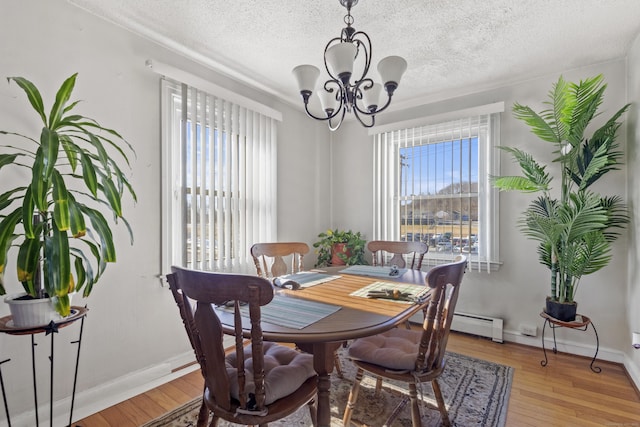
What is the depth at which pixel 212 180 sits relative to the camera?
98.0 inches

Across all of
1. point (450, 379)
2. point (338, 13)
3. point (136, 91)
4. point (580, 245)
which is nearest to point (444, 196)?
point (580, 245)

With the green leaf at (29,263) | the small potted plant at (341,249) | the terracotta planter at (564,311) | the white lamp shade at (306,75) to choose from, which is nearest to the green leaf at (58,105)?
the green leaf at (29,263)

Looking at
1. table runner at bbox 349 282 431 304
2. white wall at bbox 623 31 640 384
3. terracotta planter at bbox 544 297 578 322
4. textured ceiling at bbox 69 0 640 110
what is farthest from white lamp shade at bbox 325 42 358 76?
terracotta planter at bbox 544 297 578 322

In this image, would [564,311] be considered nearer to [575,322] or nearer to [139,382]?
[575,322]

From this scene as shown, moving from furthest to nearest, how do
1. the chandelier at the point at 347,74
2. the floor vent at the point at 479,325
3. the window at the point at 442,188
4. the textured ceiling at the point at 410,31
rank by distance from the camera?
the window at the point at 442,188 → the floor vent at the point at 479,325 → the textured ceiling at the point at 410,31 → the chandelier at the point at 347,74

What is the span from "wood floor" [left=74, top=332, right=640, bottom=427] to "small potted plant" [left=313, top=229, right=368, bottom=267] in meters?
1.40

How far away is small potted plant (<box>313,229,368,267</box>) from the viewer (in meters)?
3.29

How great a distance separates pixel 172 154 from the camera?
226cm

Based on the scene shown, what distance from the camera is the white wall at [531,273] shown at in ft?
7.85

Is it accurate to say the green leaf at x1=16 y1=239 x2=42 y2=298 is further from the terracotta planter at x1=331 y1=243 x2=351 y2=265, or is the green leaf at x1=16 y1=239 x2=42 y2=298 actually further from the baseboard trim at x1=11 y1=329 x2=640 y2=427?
the terracotta planter at x1=331 y1=243 x2=351 y2=265

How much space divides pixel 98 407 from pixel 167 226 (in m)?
1.16

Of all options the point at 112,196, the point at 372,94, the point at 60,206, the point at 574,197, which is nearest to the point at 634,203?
the point at 574,197

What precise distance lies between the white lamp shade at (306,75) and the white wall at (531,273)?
2020 millimetres

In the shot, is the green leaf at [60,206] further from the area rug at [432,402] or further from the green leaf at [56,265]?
the area rug at [432,402]
